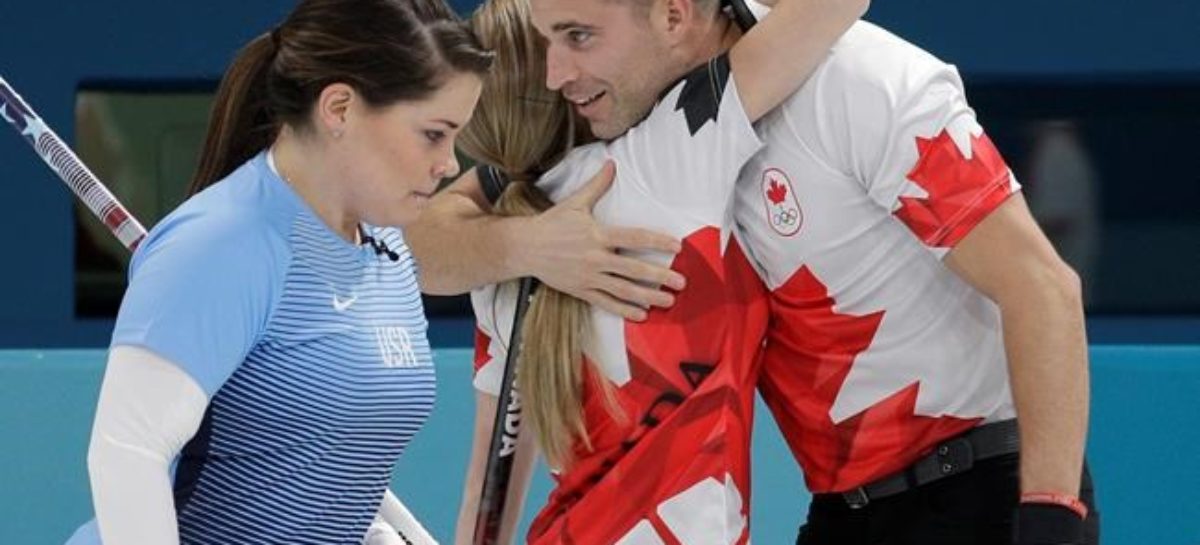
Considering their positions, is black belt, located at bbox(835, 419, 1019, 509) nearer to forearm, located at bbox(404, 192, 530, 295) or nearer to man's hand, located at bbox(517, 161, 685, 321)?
man's hand, located at bbox(517, 161, 685, 321)

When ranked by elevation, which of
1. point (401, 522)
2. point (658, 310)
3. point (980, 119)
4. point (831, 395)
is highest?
point (658, 310)

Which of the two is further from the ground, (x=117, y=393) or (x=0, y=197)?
(x=117, y=393)

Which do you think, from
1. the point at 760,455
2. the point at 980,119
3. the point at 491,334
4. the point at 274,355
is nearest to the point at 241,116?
the point at 274,355

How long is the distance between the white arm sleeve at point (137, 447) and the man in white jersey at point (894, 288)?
50 cm

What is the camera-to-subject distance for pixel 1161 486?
3.62m

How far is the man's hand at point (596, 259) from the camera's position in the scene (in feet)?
7.96

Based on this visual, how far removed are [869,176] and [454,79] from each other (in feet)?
1.33

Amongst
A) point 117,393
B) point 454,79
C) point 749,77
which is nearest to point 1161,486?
point 749,77

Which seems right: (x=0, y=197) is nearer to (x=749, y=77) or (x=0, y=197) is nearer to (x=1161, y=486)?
(x=1161, y=486)

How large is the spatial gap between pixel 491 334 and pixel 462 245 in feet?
0.47

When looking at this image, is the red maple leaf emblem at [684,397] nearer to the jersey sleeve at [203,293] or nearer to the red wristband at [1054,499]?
the red wristband at [1054,499]

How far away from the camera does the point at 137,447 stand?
2066mm

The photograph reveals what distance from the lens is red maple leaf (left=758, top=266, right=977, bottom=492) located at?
248 centimetres

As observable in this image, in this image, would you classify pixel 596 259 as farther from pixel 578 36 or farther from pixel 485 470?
pixel 485 470
